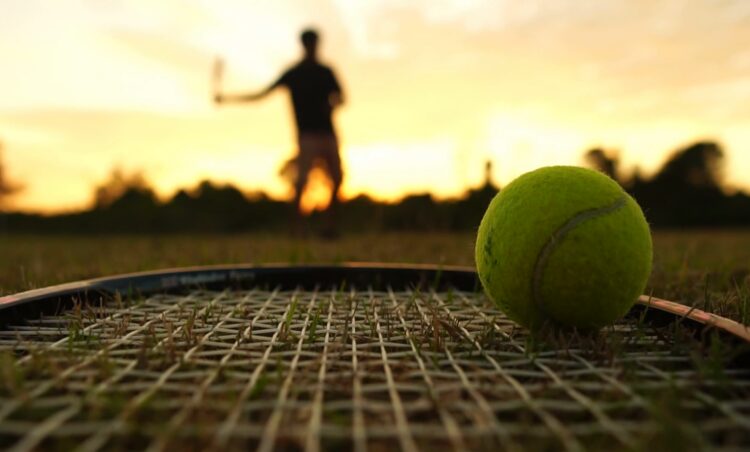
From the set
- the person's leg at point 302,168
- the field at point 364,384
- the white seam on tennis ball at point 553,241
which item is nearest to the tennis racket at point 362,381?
the field at point 364,384

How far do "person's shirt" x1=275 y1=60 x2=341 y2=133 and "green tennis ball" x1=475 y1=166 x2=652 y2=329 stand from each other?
4749 mm

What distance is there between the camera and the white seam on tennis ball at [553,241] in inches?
60.9

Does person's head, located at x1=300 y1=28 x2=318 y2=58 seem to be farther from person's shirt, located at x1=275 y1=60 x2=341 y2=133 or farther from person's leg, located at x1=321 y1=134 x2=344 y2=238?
person's leg, located at x1=321 y1=134 x2=344 y2=238

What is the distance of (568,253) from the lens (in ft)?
5.01

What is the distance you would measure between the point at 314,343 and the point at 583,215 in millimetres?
779

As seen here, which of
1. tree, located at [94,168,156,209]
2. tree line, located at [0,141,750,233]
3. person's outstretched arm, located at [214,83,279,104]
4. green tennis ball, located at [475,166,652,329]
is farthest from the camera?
tree, located at [94,168,156,209]

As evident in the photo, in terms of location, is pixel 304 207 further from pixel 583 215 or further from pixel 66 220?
pixel 66 220

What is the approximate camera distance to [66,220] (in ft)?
49.4

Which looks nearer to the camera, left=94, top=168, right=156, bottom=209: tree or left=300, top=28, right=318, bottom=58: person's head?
left=300, top=28, right=318, bottom=58: person's head

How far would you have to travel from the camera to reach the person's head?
6.11 metres

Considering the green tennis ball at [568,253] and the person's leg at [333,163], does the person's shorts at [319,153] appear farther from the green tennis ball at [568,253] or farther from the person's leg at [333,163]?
the green tennis ball at [568,253]

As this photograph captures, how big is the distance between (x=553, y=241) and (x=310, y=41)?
5108mm

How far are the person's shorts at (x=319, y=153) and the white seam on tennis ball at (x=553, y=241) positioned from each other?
486 centimetres

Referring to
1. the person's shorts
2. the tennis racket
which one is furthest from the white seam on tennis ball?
the person's shorts
